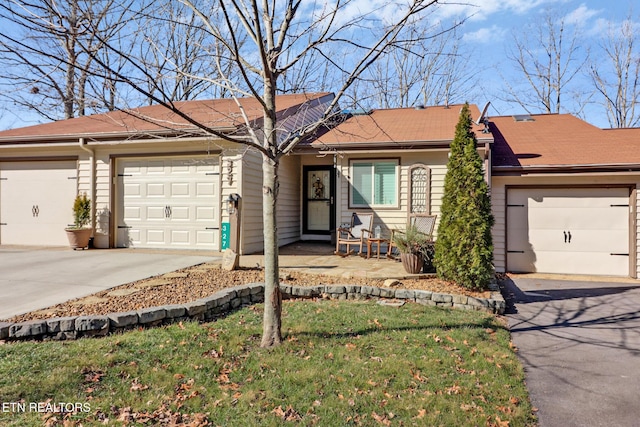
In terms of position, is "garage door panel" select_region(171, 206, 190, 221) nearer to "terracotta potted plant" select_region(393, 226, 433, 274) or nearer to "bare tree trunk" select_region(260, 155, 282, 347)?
"terracotta potted plant" select_region(393, 226, 433, 274)

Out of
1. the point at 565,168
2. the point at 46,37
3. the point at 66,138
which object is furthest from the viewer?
the point at 66,138

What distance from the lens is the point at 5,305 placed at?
4191 mm

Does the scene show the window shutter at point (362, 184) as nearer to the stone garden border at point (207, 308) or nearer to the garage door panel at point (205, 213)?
the garage door panel at point (205, 213)

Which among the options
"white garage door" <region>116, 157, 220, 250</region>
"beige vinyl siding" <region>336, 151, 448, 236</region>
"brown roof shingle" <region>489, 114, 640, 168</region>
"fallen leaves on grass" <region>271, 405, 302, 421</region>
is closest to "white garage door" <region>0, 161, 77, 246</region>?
"white garage door" <region>116, 157, 220, 250</region>

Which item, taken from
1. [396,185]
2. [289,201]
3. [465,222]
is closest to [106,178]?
[289,201]

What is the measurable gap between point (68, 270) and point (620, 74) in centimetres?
2300

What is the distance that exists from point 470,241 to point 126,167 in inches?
300

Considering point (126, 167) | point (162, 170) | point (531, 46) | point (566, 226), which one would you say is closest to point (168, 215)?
point (162, 170)

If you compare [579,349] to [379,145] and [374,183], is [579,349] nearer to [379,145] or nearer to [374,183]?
[379,145]

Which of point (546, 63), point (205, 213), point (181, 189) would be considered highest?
point (546, 63)

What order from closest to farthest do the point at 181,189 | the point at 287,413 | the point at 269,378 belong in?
the point at 287,413 < the point at 269,378 < the point at 181,189

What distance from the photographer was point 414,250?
652cm

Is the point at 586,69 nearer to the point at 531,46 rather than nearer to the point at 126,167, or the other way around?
the point at 531,46

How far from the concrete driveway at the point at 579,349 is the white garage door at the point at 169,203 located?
608cm
